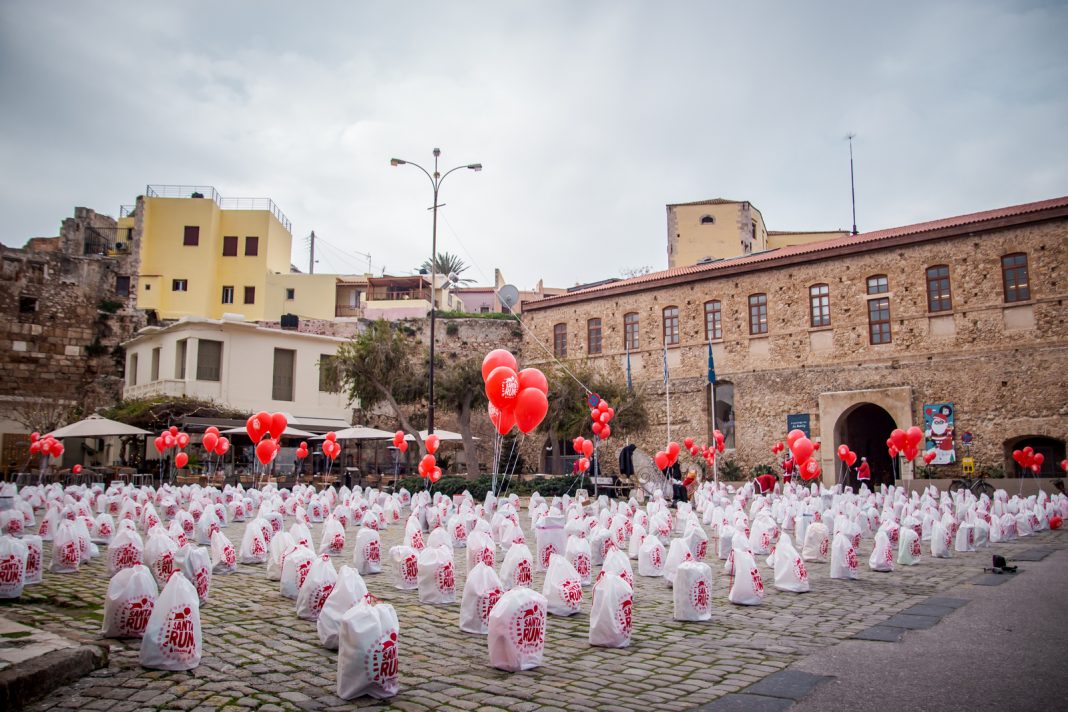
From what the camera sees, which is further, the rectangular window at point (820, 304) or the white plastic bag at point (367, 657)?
the rectangular window at point (820, 304)

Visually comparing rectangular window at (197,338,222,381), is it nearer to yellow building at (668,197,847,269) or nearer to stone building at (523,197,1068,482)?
stone building at (523,197,1068,482)

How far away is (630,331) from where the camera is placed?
31953mm

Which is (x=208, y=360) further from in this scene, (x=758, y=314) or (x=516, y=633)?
(x=516, y=633)

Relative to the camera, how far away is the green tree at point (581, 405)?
2691 centimetres

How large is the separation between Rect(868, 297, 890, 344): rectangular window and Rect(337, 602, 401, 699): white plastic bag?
25195mm

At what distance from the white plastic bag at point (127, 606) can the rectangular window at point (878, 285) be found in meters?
25.8

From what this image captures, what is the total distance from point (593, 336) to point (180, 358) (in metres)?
17.9

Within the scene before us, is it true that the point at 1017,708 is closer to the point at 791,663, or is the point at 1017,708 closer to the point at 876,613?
the point at 791,663

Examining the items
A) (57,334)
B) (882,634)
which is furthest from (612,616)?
(57,334)

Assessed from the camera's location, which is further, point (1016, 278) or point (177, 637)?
point (1016, 278)

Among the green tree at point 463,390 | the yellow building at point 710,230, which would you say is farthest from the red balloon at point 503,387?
the yellow building at point 710,230

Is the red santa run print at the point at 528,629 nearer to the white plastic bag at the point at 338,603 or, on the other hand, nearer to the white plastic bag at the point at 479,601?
the white plastic bag at the point at 479,601

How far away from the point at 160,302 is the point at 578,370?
2341cm

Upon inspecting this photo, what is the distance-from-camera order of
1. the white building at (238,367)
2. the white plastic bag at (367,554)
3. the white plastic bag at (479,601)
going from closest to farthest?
1. the white plastic bag at (479,601)
2. the white plastic bag at (367,554)
3. the white building at (238,367)
